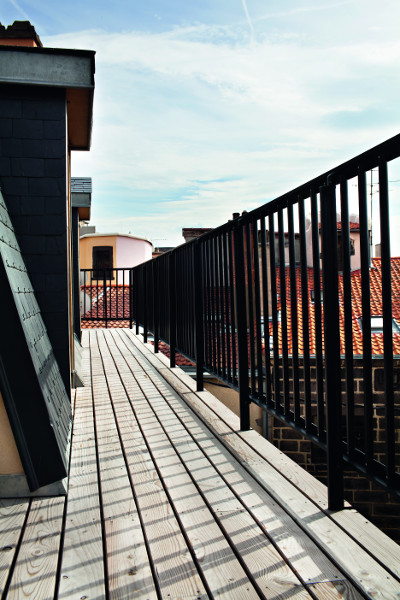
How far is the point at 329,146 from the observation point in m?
53.1

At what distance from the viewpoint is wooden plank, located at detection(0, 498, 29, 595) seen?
1.56 metres

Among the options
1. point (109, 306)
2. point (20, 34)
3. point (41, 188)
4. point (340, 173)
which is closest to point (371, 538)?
point (340, 173)

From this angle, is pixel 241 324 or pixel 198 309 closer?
pixel 241 324

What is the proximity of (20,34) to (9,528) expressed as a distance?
3802mm

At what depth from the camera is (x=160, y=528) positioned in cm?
175

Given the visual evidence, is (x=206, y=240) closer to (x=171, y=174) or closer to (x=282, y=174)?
(x=171, y=174)

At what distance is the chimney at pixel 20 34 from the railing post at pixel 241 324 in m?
2.58

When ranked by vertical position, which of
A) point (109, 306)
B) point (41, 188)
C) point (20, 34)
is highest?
point (20, 34)

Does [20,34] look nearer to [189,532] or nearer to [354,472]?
[189,532]

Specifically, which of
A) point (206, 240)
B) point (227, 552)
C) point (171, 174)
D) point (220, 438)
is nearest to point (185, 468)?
point (220, 438)

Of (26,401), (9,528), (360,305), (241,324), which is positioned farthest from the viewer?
(360,305)

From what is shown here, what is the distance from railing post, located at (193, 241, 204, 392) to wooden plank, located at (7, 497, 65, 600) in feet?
6.53

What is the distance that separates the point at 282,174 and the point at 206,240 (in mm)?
57014

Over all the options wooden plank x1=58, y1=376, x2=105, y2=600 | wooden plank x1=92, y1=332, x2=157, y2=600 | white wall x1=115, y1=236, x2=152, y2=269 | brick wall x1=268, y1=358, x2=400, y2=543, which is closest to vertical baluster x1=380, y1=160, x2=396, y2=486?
wooden plank x1=92, y1=332, x2=157, y2=600
